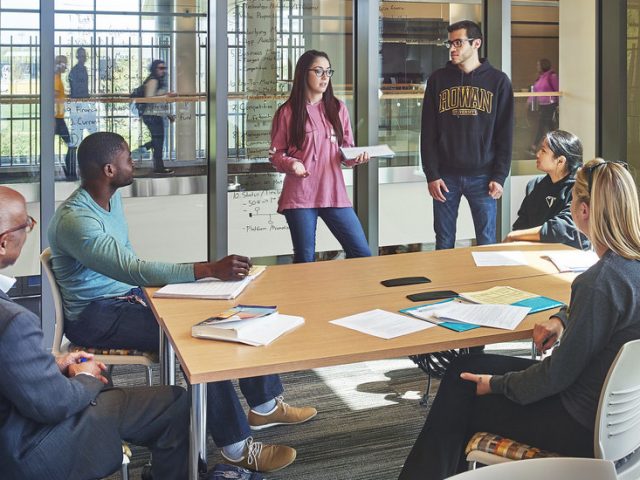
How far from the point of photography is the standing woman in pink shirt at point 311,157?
15.5 ft

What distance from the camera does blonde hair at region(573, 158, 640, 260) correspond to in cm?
243

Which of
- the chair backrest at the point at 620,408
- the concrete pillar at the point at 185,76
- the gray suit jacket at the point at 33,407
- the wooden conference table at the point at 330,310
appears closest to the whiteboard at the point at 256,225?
the concrete pillar at the point at 185,76

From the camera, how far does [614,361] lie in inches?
86.1

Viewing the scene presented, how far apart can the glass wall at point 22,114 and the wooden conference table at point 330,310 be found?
2.12 metres

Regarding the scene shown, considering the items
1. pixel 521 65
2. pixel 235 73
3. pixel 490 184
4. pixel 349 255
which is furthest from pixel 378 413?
pixel 521 65

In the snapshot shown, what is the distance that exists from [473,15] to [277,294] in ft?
11.8

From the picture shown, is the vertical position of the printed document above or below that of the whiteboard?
below

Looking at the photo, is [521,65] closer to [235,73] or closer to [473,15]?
[473,15]

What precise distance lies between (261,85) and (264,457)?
9.31 ft

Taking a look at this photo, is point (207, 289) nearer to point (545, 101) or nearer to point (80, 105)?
point (80, 105)

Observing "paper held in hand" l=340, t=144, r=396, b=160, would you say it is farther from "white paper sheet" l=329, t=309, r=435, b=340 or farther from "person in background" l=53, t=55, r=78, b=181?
"white paper sheet" l=329, t=309, r=435, b=340

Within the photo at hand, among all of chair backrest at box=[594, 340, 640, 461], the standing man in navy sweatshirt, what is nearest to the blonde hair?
chair backrest at box=[594, 340, 640, 461]

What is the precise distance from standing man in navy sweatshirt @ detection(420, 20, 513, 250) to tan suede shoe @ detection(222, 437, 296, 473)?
2.12 metres

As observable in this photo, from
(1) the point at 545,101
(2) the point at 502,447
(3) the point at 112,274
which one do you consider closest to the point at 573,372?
(2) the point at 502,447
